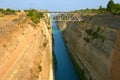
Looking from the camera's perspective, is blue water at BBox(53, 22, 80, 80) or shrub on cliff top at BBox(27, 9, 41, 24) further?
shrub on cliff top at BBox(27, 9, 41, 24)

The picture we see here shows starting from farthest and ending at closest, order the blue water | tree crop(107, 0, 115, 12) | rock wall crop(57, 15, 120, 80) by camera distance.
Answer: tree crop(107, 0, 115, 12)
the blue water
rock wall crop(57, 15, 120, 80)

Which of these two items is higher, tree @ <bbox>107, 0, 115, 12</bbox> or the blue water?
tree @ <bbox>107, 0, 115, 12</bbox>

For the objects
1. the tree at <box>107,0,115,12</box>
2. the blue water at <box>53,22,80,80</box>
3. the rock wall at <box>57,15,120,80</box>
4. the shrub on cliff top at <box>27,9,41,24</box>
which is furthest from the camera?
the tree at <box>107,0,115,12</box>

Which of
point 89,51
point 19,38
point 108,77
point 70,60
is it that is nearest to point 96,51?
point 89,51

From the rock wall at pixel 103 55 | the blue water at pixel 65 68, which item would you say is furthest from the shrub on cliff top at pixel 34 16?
the blue water at pixel 65 68

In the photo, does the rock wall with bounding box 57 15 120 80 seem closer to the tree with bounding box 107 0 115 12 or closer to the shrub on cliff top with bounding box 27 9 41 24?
the shrub on cliff top with bounding box 27 9 41 24

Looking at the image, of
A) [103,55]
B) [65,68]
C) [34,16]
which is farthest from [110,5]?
[103,55]

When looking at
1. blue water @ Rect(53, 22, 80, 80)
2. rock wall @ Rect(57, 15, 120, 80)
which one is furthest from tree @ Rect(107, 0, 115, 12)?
rock wall @ Rect(57, 15, 120, 80)

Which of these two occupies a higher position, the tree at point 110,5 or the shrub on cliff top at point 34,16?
the shrub on cliff top at point 34,16

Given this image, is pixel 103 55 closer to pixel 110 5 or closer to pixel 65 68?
pixel 65 68

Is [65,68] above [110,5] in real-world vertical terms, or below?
below

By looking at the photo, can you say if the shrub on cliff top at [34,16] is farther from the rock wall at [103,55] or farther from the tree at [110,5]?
the tree at [110,5]

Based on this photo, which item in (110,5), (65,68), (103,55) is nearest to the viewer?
(103,55)
